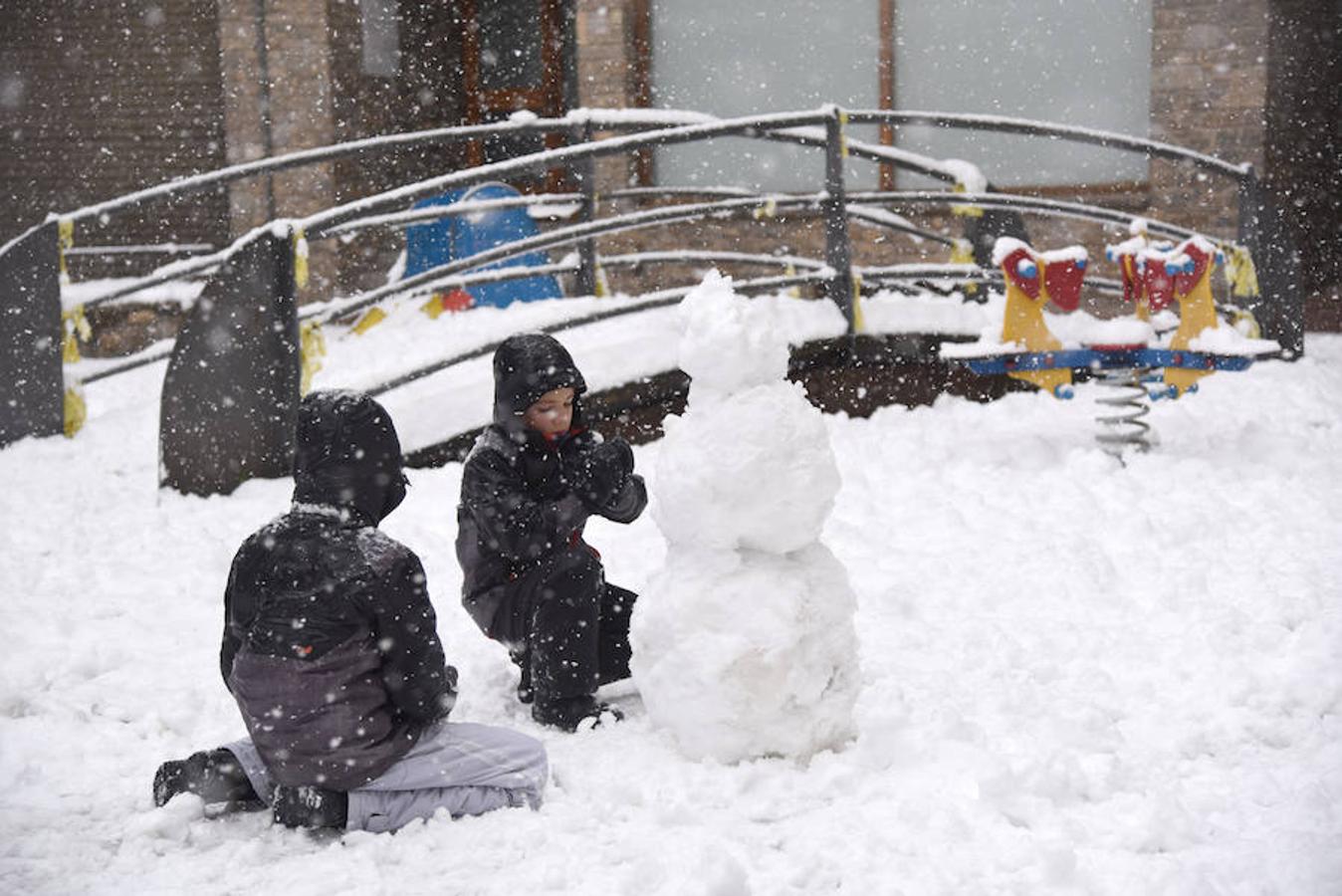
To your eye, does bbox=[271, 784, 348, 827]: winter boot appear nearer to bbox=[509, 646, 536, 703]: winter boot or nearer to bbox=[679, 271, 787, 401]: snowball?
bbox=[509, 646, 536, 703]: winter boot

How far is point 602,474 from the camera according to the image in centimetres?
370

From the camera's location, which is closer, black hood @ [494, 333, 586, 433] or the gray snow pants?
the gray snow pants

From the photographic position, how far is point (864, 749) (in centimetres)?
354

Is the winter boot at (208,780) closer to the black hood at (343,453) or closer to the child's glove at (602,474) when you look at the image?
the black hood at (343,453)

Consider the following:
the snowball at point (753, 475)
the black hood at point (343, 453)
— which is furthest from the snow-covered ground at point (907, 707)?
the black hood at point (343, 453)

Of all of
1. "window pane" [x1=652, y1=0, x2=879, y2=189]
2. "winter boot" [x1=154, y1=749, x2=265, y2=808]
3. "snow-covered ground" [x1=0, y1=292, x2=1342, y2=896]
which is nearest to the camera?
"snow-covered ground" [x1=0, y1=292, x2=1342, y2=896]

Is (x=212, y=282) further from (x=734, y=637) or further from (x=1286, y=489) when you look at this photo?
(x=1286, y=489)

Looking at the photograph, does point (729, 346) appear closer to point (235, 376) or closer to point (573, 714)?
point (573, 714)

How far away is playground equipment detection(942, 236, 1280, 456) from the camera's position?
641cm

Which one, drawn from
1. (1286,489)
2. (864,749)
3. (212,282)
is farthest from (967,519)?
(212,282)

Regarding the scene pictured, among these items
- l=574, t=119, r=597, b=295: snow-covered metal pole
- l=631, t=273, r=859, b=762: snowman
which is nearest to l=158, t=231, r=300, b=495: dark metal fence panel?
l=574, t=119, r=597, b=295: snow-covered metal pole

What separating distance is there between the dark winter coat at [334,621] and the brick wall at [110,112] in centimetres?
1110

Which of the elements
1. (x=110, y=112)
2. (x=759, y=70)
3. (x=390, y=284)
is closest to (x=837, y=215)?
(x=390, y=284)

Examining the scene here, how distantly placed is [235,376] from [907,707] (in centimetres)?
376
